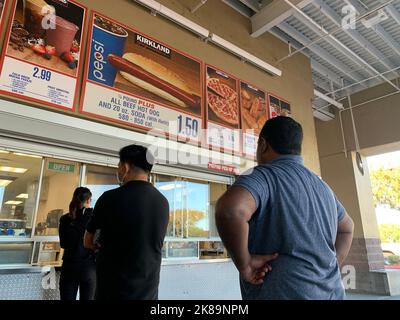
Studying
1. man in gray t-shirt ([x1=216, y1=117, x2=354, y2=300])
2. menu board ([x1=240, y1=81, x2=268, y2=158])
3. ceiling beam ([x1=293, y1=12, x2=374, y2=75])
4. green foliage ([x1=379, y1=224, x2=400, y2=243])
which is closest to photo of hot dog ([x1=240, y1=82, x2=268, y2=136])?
menu board ([x1=240, y1=81, x2=268, y2=158])

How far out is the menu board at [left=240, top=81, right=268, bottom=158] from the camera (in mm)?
4738

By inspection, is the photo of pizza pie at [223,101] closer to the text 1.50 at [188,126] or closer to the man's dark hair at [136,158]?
the text 1.50 at [188,126]

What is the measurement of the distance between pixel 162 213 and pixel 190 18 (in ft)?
12.2

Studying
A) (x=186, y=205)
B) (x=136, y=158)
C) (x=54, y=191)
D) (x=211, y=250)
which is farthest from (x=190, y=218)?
(x=136, y=158)

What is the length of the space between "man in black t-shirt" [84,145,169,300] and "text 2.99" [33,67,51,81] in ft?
6.21

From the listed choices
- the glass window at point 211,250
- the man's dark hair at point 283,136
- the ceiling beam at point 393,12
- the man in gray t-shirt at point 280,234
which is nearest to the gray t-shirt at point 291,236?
the man in gray t-shirt at point 280,234

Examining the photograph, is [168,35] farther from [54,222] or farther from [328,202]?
[328,202]

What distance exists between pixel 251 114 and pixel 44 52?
3191 mm

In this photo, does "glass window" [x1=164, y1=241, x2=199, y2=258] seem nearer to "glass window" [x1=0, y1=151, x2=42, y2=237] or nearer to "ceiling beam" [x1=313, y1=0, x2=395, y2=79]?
"glass window" [x1=0, y1=151, x2=42, y2=237]

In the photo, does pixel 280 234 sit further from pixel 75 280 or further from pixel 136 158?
pixel 75 280

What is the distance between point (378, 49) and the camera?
6402 mm

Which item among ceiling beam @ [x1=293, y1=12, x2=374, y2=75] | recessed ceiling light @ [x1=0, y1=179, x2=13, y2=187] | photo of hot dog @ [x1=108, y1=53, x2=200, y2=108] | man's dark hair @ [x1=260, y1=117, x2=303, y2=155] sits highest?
ceiling beam @ [x1=293, y1=12, x2=374, y2=75]

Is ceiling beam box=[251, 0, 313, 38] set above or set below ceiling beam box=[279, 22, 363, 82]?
below

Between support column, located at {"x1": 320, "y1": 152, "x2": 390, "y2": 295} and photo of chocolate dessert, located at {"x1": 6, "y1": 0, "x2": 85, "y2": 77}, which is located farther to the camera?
support column, located at {"x1": 320, "y1": 152, "x2": 390, "y2": 295}
